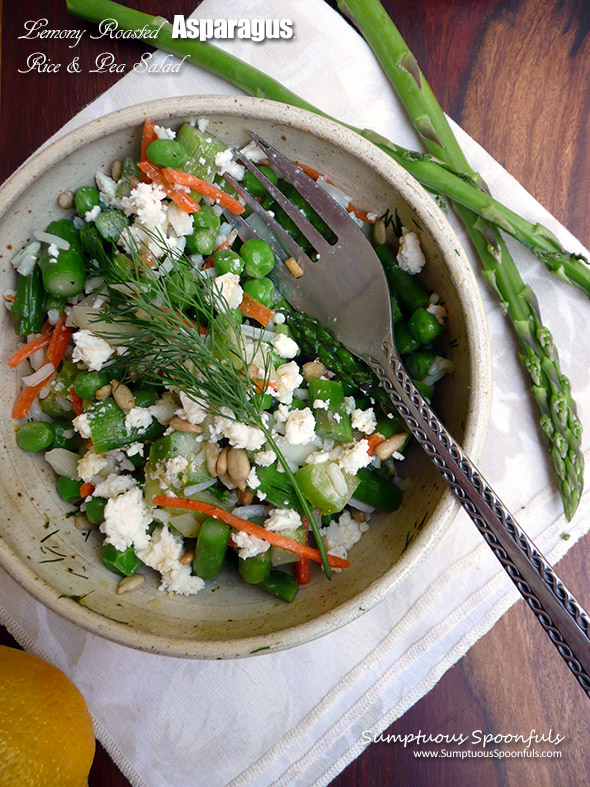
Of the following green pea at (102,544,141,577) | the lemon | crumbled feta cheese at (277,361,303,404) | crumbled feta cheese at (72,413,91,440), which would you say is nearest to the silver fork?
crumbled feta cheese at (277,361,303,404)

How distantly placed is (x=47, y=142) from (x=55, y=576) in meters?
1.79

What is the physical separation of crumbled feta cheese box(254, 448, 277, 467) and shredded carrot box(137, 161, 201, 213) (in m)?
0.87

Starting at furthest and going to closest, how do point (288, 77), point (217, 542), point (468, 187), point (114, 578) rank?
point (288, 77) → point (468, 187) → point (114, 578) → point (217, 542)

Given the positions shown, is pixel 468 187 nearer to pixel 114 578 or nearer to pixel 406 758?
pixel 114 578

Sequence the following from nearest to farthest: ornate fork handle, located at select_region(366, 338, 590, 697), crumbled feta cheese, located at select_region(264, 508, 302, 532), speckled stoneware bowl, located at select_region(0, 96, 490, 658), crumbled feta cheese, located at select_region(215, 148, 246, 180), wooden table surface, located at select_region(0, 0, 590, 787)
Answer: ornate fork handle, located at select_region(366, 338, 590, 697), speckled stoneware bowl, located at select_region(0, 96, 490, 658), crumbled feta cheese, located at select_region(264, 508, 302, 532), crumbled feta cheese, located at select_region(215, 148, 246, 180), wooden table surface, located at select_region(0, 0, 590, 787)

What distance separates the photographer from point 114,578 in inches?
86.2

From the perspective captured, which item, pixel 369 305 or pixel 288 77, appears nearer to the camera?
pixel 369 305

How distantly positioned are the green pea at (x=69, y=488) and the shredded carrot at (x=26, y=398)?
10.9 inches

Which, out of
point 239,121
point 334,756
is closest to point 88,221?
point 239,121

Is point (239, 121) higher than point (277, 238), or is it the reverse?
point (239, 121)

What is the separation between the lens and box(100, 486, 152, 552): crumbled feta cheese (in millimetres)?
2027

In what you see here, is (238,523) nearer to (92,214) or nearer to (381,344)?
(381,344)

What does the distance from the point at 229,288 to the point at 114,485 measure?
774 millimetres

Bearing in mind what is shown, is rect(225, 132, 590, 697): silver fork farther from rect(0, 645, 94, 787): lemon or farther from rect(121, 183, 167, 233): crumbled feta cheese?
rect(0, 645, 94, 787): lemon
